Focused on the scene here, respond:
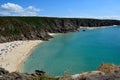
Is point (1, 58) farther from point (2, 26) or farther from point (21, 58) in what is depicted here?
point (2, 26)

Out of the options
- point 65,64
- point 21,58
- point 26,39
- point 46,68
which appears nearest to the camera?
point 46,68

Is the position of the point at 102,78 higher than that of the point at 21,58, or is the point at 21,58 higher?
the point at 102,78

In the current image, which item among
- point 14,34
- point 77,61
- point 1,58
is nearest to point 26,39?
point 14,34

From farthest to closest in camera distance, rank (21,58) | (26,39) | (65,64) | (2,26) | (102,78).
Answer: (2,26) → (26,39) → (21,58) → (65,64) → (102,78)

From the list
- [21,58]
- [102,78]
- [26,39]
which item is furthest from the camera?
[26,39]

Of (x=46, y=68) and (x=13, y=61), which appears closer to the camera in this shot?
(x=46, y=68)

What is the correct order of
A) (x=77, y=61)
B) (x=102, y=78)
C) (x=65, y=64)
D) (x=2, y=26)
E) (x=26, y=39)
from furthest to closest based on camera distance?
(x=2, y=26), (x=26, y=39), (x=77, y=61), (x=65, y=64), (x=102, y=78)

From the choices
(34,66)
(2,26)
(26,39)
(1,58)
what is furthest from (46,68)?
(2,26)

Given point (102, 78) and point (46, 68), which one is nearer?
point (102, 78)

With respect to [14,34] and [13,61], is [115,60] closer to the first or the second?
[13,61]
